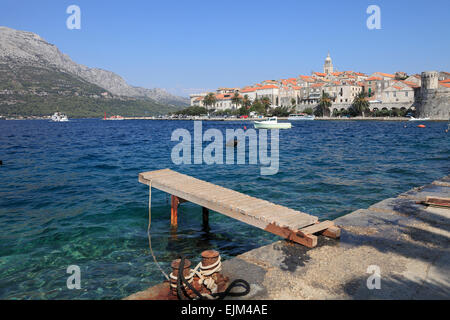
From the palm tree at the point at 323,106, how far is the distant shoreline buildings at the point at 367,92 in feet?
7.35

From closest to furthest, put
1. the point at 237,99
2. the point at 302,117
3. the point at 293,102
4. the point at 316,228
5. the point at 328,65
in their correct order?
the point at 316,228
the point at 302,117
the point at 293,102
the point at 237,99
the point at 328,65

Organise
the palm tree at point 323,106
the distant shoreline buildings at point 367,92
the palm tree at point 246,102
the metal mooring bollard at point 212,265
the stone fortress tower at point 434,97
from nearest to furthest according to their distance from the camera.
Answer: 1. the metal mooring bollard at point 212,265
2. the stone fortress tower at point 434,97
3. the distant shoreline buildings at point 367,92
4. the palm tree at point 323,106
5. the palm tree at point 246,102

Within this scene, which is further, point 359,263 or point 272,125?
point 272,125

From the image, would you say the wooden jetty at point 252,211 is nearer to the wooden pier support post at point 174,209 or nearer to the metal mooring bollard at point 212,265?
the wooden pier support post at point 174,209

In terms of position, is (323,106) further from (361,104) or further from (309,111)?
(361,104)

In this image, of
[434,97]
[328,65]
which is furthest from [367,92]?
[328,65]

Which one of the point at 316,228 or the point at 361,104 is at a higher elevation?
the point at 361,104

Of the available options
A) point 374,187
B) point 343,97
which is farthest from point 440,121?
point 374,187

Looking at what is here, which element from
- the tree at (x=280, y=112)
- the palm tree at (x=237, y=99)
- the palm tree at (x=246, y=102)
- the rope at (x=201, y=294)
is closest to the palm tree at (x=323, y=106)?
the tree at (x=280, y=112)

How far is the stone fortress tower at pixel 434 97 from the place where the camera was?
282ft

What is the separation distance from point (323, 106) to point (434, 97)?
1605 inches

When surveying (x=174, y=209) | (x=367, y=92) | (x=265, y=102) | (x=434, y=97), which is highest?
(x=367, y=92)

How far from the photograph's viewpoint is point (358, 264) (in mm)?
4801
